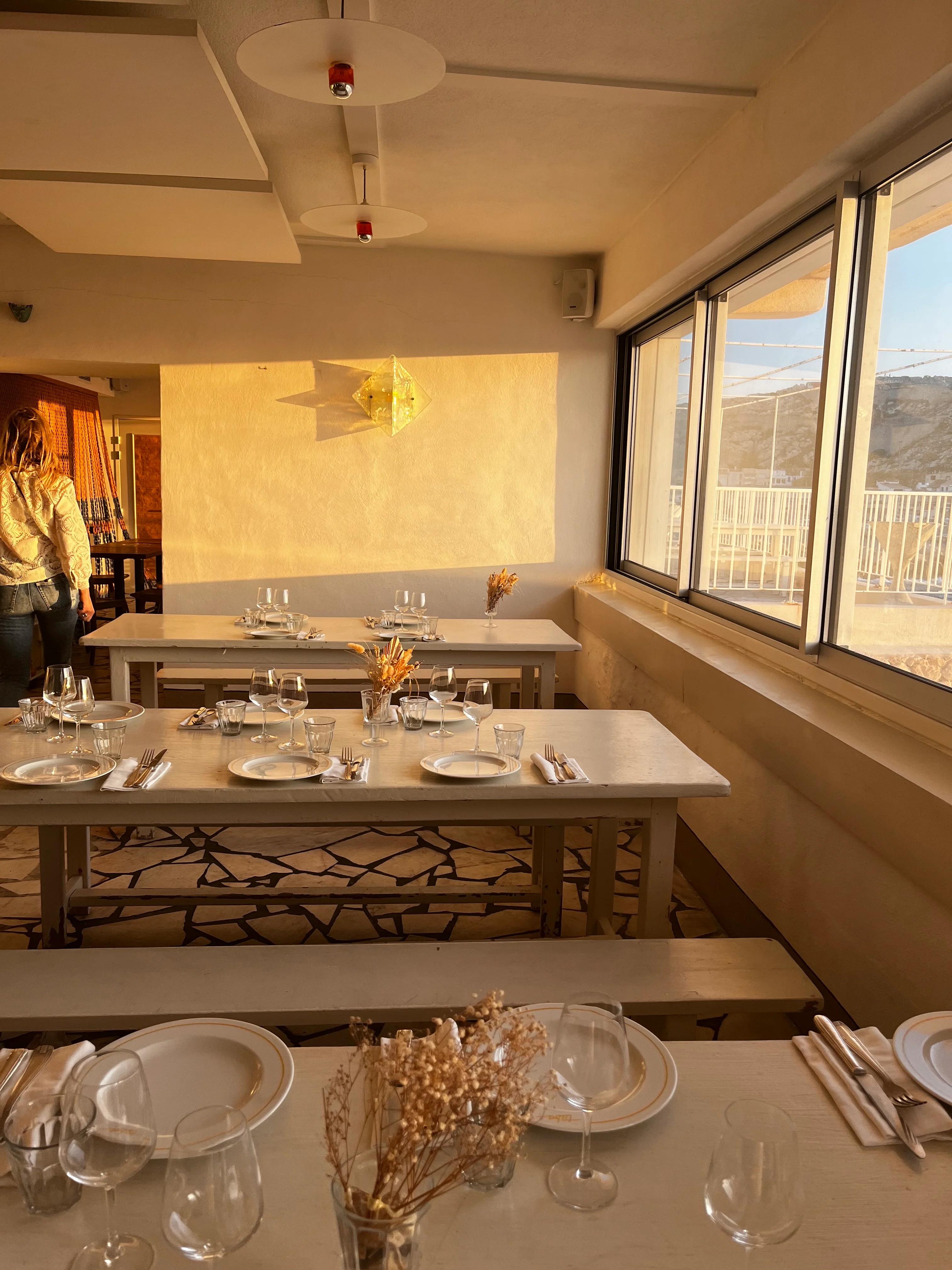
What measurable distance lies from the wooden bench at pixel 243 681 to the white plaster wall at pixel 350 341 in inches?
36.7

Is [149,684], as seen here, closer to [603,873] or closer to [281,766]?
[281,766]

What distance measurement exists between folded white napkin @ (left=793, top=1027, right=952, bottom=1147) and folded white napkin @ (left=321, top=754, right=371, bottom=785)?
1214 millimetres

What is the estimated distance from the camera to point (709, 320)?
4617mm

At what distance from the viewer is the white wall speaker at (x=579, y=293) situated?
19.8 ft

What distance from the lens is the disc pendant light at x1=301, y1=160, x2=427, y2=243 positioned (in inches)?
157

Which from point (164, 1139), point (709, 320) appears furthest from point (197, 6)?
point (164, 1139)

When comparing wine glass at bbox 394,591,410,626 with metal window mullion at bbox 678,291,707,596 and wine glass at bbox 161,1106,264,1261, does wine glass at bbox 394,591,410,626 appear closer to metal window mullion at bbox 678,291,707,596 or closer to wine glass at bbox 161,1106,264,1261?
metal window mullion at bbox 678,291,707,596

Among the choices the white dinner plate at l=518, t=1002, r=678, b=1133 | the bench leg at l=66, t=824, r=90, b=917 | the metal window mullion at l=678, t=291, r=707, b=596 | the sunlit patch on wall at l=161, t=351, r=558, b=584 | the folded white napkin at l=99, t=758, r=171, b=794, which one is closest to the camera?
the white dinner plate at l=518, t=1002, r=678, b=1133

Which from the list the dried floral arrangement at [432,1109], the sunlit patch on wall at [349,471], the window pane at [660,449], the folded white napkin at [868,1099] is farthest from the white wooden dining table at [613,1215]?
the sunlit patch on wall at [349,471]

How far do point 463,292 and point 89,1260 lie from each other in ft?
19.6

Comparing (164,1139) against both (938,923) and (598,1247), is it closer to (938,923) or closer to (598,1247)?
(598,1247)

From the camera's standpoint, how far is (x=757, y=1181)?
89cm

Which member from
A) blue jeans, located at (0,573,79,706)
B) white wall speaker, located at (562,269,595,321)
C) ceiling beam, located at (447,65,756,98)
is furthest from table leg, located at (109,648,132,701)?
white wall speaker, located at (562,269,595,321)

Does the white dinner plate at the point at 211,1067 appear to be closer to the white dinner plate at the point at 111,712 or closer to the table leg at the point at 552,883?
the white dinner plate at the point at 111,712
